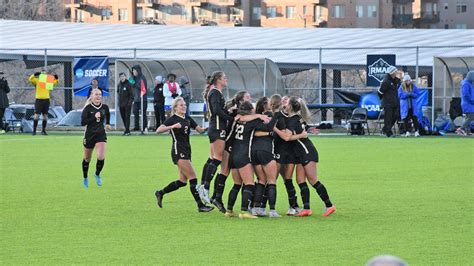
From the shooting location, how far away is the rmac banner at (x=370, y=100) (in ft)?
124

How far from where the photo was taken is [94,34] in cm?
6244

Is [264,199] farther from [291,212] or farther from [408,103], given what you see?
[408,103]

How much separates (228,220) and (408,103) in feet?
67.1

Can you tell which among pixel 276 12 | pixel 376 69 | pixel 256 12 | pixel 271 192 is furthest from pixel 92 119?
pixel 256 12

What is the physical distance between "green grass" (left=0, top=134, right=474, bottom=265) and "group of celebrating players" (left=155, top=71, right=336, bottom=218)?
327 millimetres

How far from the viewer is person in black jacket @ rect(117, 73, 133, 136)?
38906mm

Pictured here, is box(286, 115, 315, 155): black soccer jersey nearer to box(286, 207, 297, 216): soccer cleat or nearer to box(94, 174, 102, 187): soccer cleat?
box(286, 207, 297, 216): soccer cleat

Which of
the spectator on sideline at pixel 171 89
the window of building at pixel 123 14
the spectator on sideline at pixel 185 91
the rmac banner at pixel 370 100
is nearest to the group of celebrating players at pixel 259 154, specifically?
the rmac banner at pixel 370 100

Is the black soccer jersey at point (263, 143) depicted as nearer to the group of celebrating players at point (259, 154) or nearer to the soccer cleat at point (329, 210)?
the group of celebrating players at point (259, 154)

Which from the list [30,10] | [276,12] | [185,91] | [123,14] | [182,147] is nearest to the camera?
[182,147]

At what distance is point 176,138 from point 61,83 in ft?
191

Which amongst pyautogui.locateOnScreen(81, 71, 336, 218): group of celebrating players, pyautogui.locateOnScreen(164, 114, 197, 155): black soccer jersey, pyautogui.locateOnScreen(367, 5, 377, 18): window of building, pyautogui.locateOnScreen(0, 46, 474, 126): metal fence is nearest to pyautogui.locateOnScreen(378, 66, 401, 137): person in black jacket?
pyautogui.locateOnScreen(0, 46, 474, 126): metal fence

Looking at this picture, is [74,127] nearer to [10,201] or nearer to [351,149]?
[351,149]

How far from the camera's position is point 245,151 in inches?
640
